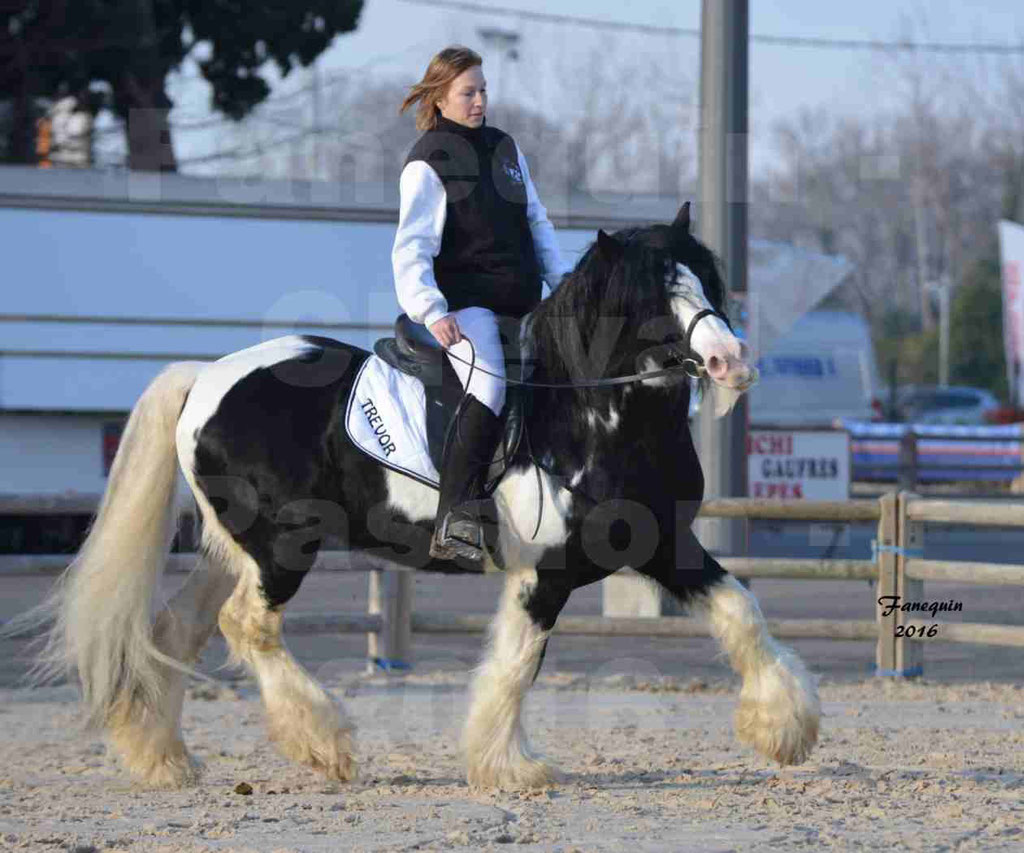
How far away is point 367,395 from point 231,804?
1.46m

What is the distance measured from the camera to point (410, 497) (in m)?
5.31

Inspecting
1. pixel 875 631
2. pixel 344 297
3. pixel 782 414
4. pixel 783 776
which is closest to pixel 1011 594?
pixel 875 631

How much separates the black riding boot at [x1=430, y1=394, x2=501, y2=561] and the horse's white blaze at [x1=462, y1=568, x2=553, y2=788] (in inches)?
9.3

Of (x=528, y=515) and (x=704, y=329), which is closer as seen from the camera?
(x=704, y=329)

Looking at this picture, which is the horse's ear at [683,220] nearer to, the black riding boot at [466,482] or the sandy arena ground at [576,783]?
the black riding boot at [466,482]

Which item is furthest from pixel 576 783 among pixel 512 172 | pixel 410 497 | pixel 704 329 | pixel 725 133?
pixel 725 133

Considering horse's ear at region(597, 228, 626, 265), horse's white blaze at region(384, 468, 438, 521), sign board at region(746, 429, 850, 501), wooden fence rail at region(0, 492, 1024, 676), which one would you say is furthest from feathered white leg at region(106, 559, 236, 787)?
sign board at region(746, 429, 850, 501)

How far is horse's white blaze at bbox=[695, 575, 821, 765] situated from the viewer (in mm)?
5105

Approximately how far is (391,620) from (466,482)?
390 centimetres

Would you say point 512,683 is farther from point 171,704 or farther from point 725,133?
point 725,133

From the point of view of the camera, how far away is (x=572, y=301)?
511 centimetres

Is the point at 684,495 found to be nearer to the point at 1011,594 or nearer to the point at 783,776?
the point at 783,776

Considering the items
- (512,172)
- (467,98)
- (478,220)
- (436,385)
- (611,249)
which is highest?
(467,98)

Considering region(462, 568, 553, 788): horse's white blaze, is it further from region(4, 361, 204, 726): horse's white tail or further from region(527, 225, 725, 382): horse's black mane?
region(4, 361, 204, 726): horse's white tail
